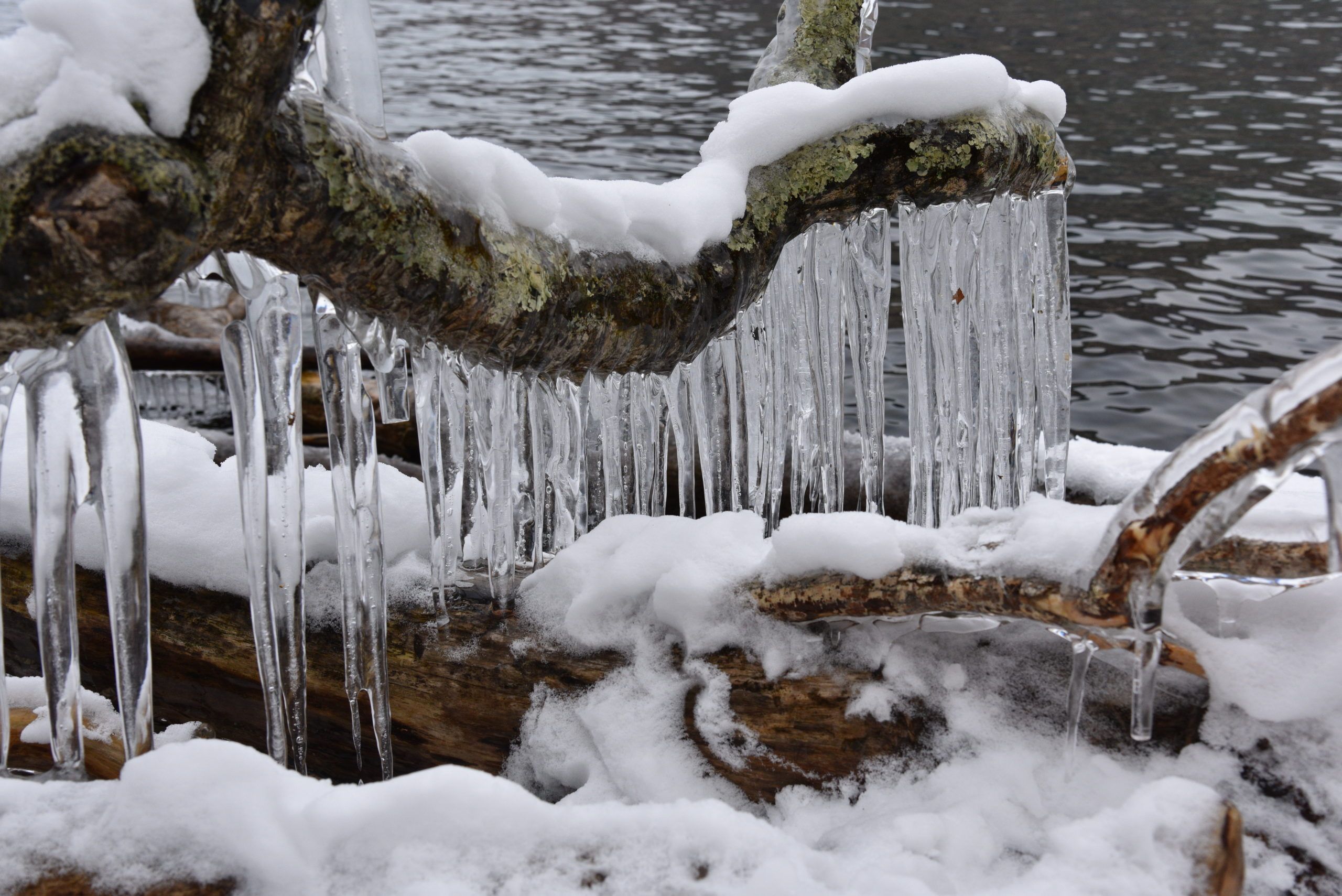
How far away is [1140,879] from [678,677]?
1.01 meters

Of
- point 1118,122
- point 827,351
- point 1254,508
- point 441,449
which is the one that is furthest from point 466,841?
point 1118,122

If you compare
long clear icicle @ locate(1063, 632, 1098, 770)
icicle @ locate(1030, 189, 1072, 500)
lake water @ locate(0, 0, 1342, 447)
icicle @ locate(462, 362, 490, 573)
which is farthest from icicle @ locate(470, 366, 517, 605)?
lake water @ locate(0, 0, 1342, 447)

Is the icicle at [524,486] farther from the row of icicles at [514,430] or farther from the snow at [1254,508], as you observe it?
the snow at [1254,508]

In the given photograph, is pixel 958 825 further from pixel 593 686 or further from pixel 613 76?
pixel 613 76

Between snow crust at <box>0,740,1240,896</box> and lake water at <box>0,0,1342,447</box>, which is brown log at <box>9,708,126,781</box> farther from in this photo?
lake water at <box>0,0,1342,447</box>

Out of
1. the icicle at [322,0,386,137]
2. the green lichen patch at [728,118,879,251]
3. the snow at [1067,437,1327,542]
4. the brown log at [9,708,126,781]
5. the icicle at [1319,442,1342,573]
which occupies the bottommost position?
the brown log at [9,708,126,781]

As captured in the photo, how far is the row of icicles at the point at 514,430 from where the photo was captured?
217 centimetres

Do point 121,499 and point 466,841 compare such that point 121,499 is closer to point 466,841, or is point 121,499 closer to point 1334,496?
point 466,841

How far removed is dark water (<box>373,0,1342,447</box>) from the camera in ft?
24.2

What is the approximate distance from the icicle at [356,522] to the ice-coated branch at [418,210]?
0.27 m

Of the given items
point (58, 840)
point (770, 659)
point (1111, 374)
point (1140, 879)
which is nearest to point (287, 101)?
point (58, 840)

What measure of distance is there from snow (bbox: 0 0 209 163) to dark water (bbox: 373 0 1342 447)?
560cm

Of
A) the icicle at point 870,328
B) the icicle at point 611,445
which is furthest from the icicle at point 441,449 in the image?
the icicle at point 870,328

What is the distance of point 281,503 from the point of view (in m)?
2.40
